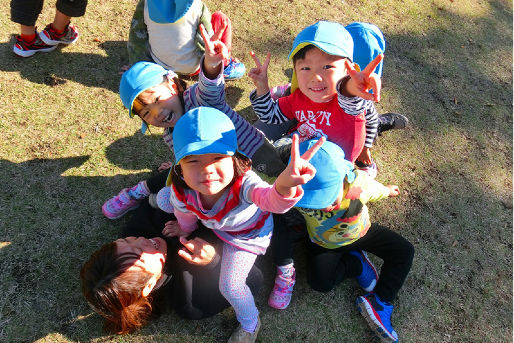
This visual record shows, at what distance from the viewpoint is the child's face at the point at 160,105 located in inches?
90.6

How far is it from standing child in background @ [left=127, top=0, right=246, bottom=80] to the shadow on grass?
0.27 meters

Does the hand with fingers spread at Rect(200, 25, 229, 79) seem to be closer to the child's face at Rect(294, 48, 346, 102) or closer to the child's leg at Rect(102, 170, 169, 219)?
the child's face at Rect(294, 48, 346, 102)

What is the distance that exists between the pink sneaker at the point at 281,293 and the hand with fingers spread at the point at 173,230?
2.35ft

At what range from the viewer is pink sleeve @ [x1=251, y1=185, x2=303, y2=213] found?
1678 millimetres

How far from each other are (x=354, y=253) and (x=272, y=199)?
4.20ft

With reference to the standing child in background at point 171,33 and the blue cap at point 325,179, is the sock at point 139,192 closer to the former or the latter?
the standing child in background at point 171,33

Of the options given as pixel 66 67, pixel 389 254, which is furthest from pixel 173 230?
pixel 66 67

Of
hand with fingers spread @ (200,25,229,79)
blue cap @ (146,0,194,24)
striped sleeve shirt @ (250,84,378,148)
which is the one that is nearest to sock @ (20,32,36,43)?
blue cap @ (146,0,194,24)

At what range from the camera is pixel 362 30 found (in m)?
2.81

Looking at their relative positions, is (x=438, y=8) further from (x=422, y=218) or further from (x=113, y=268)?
(x=113, y=268)

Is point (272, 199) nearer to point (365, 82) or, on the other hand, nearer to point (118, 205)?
point (365, 82)

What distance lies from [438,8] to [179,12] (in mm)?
3530

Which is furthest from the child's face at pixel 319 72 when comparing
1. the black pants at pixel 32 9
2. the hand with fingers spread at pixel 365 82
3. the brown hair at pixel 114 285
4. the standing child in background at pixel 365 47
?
the black pants at pixel 32 9

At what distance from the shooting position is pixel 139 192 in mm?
2791
